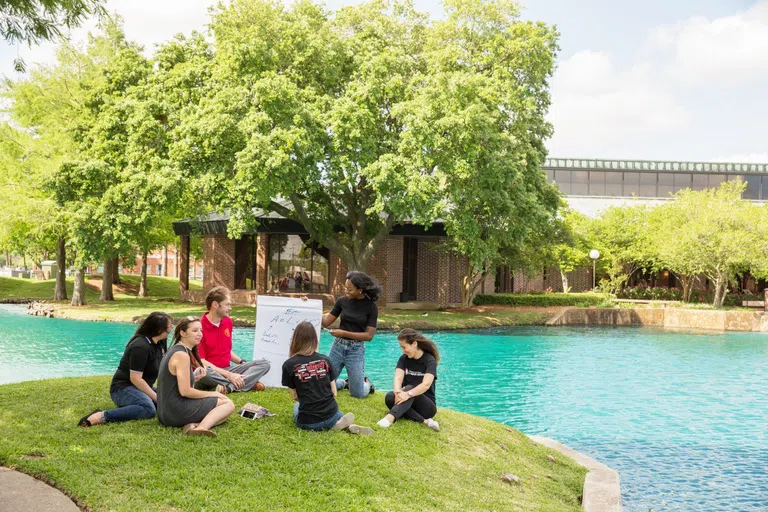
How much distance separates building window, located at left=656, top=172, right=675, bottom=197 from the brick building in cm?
3172

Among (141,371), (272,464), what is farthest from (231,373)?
(272,464)

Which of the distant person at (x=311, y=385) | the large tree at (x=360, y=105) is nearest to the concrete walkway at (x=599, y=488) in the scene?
the distant person at (x=311, y=385)

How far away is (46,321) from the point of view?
2658cm

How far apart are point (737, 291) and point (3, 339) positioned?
4098 centimetres

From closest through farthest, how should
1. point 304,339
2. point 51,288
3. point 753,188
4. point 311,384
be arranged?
1. point 311,384
2. point 304,339
3. point 51,288
4. point 753,188

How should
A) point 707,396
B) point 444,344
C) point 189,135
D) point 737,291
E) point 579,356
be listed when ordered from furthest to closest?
1. point 737,291
2. point 189,135
3. point 444,344
4. point 579,356
5. point 707,396

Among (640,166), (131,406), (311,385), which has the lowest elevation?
(131,406)

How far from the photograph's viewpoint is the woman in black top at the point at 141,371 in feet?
24.9

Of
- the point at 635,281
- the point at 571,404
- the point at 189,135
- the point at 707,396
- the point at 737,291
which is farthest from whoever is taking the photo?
the point at 635,281

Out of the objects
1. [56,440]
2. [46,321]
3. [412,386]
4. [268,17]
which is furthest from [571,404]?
[46,321]

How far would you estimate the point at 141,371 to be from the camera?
25.2 ft

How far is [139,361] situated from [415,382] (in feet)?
10.4

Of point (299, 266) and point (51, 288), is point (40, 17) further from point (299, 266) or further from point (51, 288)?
point (51, 288)

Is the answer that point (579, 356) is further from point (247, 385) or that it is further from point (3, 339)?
point (3, 339)
